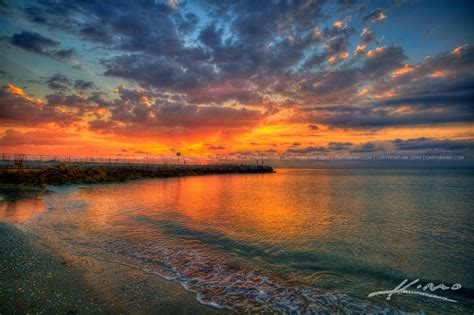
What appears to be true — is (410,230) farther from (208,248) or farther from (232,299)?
(232,299)

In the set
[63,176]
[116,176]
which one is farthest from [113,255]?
[116,176]

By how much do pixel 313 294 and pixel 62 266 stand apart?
Result: 796cm

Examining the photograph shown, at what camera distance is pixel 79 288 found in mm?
6488

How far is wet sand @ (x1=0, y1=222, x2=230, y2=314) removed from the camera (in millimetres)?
5586

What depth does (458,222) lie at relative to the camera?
1672 cm

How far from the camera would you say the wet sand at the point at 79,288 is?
18.3 feet
